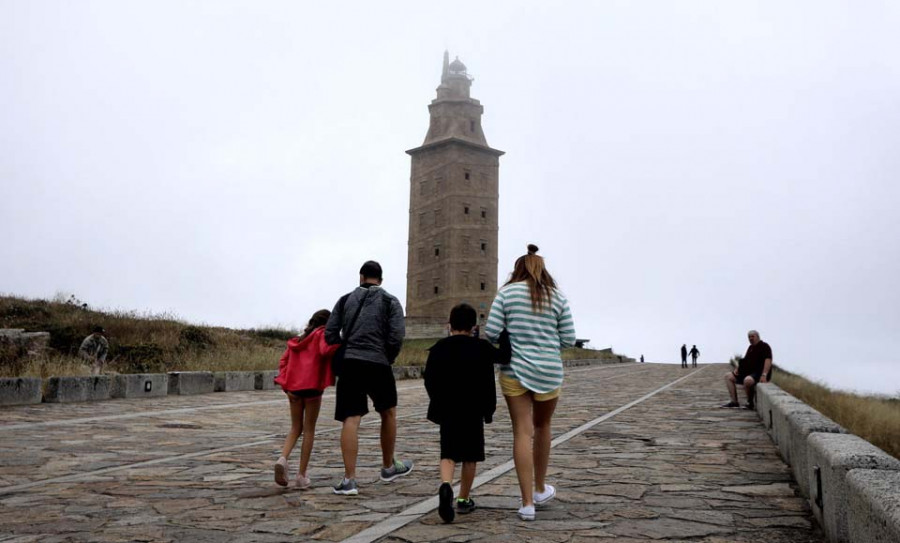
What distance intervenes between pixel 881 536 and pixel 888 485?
1.52ft

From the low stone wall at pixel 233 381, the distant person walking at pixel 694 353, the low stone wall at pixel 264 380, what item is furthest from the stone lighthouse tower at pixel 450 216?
the low stone wall at pixel 233 381

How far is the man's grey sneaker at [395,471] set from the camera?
671cm

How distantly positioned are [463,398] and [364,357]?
1281 mm

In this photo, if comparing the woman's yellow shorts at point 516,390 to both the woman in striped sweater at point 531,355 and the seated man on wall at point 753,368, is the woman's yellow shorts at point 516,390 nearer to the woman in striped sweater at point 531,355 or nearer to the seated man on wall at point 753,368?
the woman in striped sweater at point 531,355

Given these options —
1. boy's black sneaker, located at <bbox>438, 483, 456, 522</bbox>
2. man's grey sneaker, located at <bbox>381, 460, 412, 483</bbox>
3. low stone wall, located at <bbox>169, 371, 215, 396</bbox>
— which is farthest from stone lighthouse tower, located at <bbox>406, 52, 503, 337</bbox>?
boy's black sneaker, located at <bbox>438, 483, 456, 522</bbox>

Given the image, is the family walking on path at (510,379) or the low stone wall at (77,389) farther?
the low stone wall at (77,389)

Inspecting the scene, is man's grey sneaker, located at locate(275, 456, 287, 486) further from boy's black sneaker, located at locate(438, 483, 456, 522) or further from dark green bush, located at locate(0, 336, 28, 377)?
dark green bush, located at locate(0, 336, 28, 377)

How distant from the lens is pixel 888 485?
140 inches

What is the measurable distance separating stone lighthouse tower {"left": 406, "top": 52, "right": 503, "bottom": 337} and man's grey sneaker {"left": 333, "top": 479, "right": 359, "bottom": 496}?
2185 inches

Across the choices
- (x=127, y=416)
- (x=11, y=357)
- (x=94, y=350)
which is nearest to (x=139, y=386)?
(x=94, y=350)

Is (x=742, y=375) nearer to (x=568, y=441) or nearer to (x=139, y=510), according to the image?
(x=568, y=441)

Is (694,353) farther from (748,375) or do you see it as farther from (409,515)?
(409,515)

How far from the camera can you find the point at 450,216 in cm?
6406

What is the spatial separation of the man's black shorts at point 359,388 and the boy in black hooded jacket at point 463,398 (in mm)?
997
